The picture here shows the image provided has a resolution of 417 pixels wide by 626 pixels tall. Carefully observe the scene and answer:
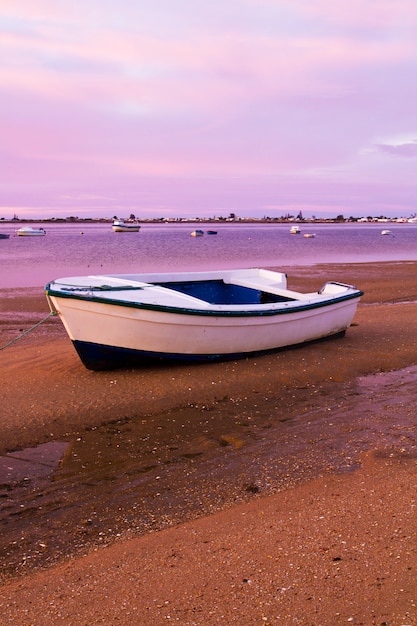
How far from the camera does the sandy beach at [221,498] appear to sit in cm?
364

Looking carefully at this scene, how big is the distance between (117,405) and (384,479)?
12.1 feet

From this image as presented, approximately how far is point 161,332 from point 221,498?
4.07m

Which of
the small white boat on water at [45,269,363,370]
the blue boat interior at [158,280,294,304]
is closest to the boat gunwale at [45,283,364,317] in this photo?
the small white boat on water at [45,269,363,370]

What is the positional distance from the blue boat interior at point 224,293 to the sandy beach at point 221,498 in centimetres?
266

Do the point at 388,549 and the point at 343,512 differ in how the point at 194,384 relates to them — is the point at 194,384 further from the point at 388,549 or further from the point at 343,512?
the point at 388,549

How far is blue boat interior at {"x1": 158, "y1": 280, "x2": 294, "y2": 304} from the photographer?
1199 centimetres

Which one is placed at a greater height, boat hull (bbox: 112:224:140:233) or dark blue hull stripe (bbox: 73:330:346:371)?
boat hull (bbox: 112:224:140:233)

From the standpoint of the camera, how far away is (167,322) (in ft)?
28.9

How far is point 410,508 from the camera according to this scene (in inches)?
189

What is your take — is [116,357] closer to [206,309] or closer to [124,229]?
[206,309]

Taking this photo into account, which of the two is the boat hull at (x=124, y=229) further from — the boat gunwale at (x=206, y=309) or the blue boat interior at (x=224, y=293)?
the boat gunwale at (x=206, y=309)

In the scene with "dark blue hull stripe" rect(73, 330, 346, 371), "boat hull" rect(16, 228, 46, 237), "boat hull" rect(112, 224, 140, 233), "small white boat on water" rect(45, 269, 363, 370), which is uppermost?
"boat hull" rect(112, 224, 140, 233)

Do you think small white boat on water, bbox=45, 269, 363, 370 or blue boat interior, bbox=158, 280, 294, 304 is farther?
blue boat interior, bbox=158, 280, 294, 304

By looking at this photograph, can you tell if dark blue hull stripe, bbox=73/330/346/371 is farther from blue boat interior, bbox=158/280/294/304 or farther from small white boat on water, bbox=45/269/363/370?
blue boat interior, bbox=158/280/294/304
